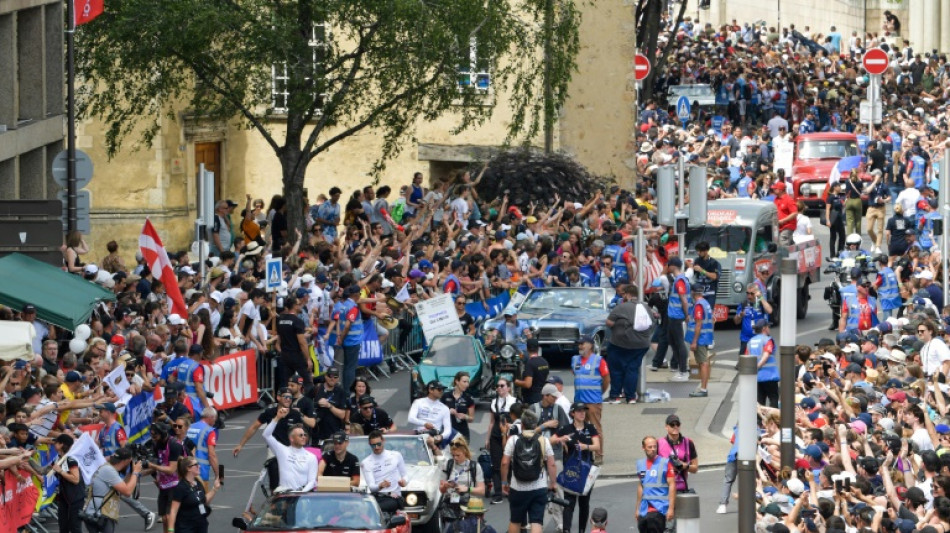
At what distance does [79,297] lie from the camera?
25500 millimetres

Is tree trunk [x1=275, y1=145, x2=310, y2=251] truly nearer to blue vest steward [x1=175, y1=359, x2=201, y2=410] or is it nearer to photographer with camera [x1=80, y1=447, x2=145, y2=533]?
blue vest steward [x1=175, y1=359, x2=201, y2=410]

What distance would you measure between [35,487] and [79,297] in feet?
17.4

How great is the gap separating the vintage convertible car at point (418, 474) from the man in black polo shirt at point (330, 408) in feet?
4.47

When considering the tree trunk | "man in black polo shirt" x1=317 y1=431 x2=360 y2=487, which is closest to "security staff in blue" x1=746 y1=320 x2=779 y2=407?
"man in black polo shirt" x1=317 y1=431 x2=360 y2=487

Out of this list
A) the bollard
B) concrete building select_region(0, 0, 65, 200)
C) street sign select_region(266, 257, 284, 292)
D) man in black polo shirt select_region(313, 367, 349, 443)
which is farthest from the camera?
concrete building select_region(0, 0, 65, 200)

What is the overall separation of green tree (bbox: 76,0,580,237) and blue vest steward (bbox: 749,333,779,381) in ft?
32.4

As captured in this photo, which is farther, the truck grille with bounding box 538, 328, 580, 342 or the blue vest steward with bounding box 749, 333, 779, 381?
the truck grille with bounding box 538, 328, 580, 342

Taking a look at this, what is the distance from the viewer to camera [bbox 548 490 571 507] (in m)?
21.4

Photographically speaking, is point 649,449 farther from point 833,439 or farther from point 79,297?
point 79,297

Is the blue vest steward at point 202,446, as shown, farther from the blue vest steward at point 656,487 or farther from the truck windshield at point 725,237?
the truck windshield at point 725,237

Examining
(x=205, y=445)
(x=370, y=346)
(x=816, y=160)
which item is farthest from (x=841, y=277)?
(x=816, y=160)

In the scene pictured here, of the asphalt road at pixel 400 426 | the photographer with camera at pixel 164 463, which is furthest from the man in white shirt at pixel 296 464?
the asphalt road at pixel 400 426

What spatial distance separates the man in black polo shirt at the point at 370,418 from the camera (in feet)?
75.6

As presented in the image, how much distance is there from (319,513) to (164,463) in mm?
2443
